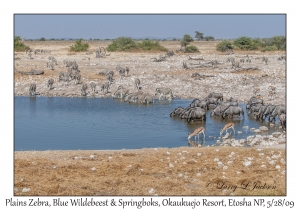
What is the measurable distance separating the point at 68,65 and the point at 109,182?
27.4 meters

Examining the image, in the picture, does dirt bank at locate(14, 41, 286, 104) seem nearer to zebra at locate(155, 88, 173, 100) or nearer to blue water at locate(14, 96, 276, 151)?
zebra at locate(155, 88, 173, 100)

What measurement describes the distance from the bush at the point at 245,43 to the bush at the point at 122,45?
12659mm

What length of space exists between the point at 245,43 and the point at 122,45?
48.7 ft

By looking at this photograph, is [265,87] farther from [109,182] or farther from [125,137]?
[109,182]

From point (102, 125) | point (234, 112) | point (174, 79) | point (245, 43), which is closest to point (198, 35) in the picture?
point (245, 43)

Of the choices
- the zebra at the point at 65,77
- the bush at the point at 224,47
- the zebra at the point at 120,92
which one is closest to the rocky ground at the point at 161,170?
the zebra at the point at 120,92

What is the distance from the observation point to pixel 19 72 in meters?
34.0

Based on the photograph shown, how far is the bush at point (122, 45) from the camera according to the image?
5303cm

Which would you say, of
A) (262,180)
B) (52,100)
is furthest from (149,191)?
(52,100)

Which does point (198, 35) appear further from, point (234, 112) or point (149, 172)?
point (149, 172)

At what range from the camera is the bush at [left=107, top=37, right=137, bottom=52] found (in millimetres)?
53031

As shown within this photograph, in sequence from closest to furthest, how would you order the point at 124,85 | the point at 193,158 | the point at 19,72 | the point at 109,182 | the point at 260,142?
the point at 109,182, the point at 193,158, the point at 260,142, the point at 124,85, the point at 19,72

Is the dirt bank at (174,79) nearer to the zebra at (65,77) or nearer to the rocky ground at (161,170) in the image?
the zebra at (65,77)

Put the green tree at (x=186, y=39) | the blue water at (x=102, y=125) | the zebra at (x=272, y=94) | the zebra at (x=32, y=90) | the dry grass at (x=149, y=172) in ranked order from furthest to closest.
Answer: the green tree at (x=186, y=39), the zebra at (x=32, y=90), the zebra at (x=272, y=94), the blue water at (x=102, y=125), the dry grass at (x=149, y=172)
